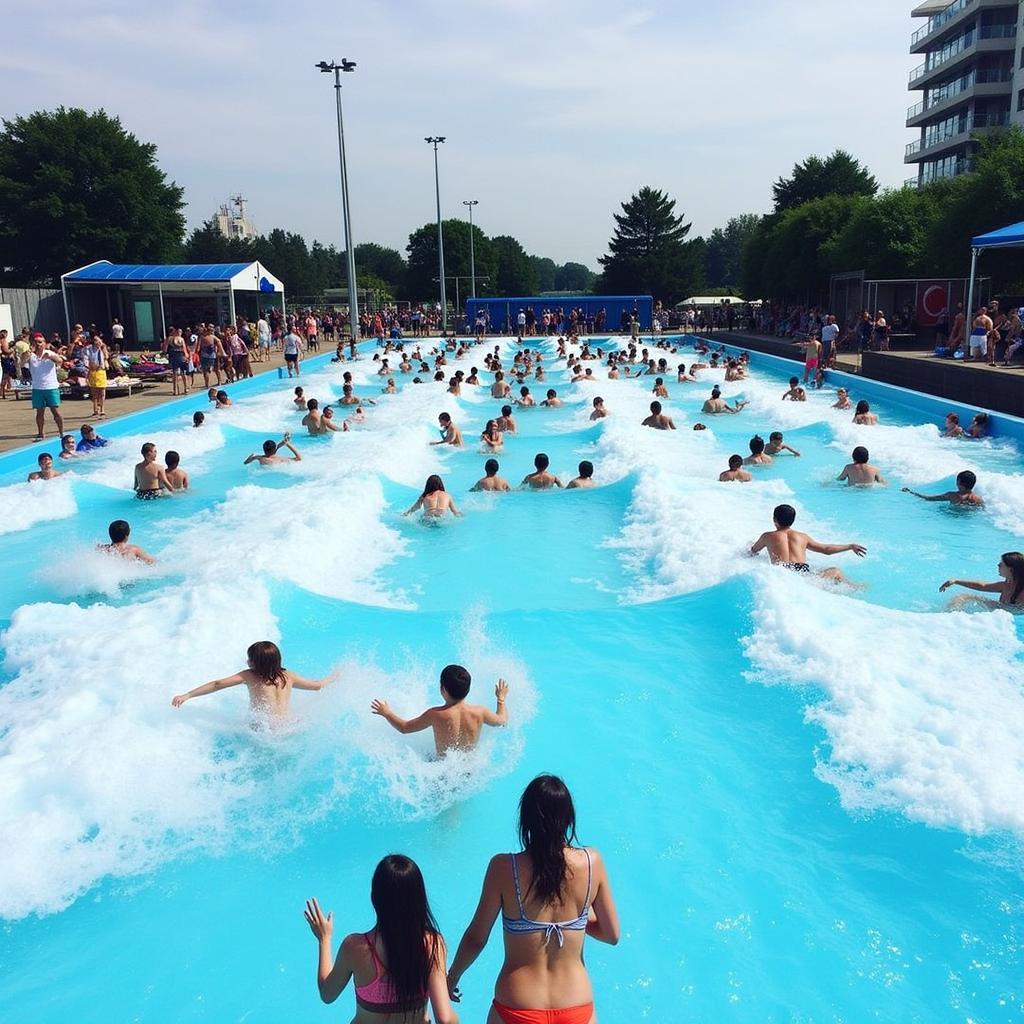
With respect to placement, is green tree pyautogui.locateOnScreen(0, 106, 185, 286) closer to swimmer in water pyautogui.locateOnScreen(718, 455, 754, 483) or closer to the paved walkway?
the paved walkway

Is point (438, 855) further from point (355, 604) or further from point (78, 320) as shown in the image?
point (78, 320)

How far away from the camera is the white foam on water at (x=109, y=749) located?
4879 millimetres

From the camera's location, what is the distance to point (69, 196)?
39.7m

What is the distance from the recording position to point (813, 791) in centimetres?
525

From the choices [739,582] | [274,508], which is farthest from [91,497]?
[739,582]

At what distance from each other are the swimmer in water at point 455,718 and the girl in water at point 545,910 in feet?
7.06

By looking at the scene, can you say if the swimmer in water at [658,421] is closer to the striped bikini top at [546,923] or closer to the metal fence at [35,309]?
the striped bikini top at [546,923]

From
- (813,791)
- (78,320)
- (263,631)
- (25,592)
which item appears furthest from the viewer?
(78,320)

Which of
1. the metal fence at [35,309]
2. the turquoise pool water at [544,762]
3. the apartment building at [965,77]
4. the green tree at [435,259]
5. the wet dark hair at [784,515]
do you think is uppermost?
the apartment building at [965,77]

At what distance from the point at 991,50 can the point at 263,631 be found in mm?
57128

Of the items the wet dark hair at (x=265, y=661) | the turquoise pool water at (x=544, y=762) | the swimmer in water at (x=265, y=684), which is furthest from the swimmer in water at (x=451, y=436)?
the wet dark hair at (x=265, y=661)

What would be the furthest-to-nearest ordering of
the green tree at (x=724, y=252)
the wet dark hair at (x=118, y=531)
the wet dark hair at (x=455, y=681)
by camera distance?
the green tree at (x=724, y=252), the wet dark hair at (x=118, y=531), the wet dark hair at (x=455, y=681)

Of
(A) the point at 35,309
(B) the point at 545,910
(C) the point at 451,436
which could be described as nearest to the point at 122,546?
(B) the point at 545,910

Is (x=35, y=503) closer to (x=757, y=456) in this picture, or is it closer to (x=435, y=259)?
(x=757, y=456)
